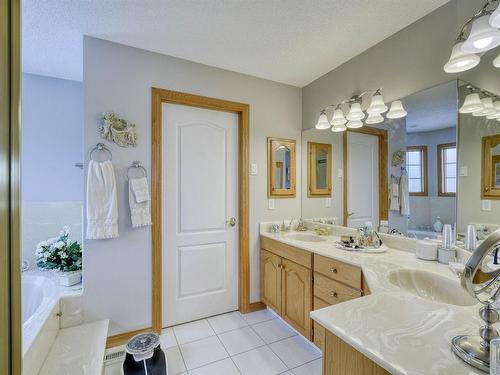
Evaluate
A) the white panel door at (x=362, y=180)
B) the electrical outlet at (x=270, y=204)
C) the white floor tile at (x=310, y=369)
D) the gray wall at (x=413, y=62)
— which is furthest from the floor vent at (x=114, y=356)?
the gray wall at (x=413, y=62)

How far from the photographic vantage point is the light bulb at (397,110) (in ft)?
6.20

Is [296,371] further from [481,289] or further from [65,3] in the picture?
[65,3]

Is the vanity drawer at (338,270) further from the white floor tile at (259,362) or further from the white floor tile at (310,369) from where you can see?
the white floor tile at (259,362)

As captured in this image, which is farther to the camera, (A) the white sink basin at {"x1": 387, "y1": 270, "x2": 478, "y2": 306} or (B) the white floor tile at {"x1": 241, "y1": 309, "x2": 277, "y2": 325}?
(B) the white floor tile at {"x1": 241, "y1": 309, "x2": 277, "y2": 325}

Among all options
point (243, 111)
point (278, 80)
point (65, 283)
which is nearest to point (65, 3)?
point (243, 111)

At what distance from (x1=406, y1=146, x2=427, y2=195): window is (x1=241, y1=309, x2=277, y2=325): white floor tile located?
5.86 ft

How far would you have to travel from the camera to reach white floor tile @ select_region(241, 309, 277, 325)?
2.46 m

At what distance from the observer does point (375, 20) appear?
1.78 m

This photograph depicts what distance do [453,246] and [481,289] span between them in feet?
3.85

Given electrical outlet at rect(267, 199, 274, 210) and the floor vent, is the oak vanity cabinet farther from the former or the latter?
the floor vent

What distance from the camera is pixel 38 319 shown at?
157cm

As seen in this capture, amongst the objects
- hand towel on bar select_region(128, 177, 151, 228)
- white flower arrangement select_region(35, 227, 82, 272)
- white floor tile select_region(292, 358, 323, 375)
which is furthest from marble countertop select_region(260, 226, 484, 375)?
white flower arrangement select_region(35, 227, 82, 272)

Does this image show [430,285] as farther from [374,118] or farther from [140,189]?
[140,189]

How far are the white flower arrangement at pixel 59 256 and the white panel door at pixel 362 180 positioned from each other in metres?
2.57
